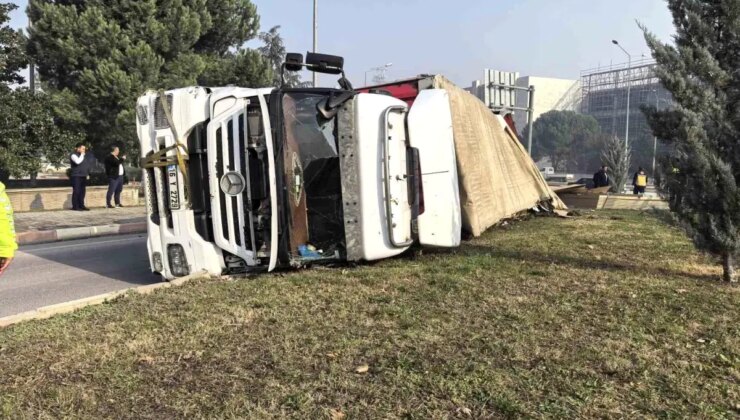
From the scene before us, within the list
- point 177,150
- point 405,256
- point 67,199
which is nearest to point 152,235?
point 177,150

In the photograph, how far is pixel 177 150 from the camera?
17.2ft

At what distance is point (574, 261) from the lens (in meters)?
6.17

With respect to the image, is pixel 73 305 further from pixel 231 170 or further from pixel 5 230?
pixel 231 170

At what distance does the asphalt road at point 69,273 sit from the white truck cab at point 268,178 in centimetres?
117

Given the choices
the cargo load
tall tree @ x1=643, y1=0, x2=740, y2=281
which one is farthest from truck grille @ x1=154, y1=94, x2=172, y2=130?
tall tree @ x1=643, y1=0, x2=740, y2=281

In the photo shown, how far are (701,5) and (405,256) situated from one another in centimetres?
388

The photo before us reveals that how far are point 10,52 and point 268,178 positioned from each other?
14697 millimetres

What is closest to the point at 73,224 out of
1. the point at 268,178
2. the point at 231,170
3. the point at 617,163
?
the point at 231,170

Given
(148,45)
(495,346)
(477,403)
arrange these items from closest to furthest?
(477,403) < (495,346) < (148,45)

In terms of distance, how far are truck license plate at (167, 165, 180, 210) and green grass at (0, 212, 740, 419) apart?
0.87 meters

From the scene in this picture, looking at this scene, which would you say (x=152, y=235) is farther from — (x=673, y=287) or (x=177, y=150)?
(x=673, y=287)

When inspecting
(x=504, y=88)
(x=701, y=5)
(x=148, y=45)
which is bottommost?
(x=701, y=5)

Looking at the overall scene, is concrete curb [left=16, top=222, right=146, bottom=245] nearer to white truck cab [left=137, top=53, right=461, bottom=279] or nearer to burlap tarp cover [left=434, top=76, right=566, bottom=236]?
white truck cab [left=137, top=53, right=461, bottom=279]

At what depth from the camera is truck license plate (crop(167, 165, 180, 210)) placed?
5.29 metres
